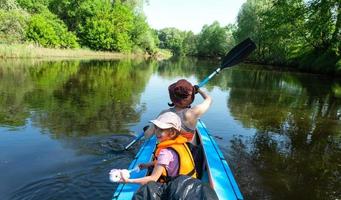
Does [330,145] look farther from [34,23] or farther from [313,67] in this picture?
[34,23]

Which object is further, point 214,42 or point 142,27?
point 214,42

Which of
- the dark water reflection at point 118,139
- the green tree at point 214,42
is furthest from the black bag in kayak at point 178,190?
the green tree at point 214,42

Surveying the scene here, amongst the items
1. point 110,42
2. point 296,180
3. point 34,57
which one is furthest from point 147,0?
point 296,180

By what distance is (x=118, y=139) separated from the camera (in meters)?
7.68

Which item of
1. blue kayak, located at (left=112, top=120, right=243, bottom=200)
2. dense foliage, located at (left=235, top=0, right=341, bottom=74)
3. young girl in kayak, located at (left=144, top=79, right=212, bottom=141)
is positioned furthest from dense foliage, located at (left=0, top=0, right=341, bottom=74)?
→ young girl in kayak, located at (left=144, top=79, right=212, bottom=141)

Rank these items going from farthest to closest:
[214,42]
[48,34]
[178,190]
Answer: [214,42] → [48,34] → [178,190]

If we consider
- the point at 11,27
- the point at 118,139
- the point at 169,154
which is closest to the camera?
the point at 169,154

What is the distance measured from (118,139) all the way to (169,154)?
180 inches

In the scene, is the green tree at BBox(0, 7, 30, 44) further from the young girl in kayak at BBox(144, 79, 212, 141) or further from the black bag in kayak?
the black bag in kayak

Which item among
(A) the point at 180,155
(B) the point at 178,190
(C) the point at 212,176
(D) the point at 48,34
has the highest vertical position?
(D) the point at 48,34

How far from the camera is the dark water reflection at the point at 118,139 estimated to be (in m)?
5.54

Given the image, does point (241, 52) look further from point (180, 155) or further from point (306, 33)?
point (306, 33)

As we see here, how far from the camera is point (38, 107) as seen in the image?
10.0 meters

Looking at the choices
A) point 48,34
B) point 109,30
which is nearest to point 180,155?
point 48,34
